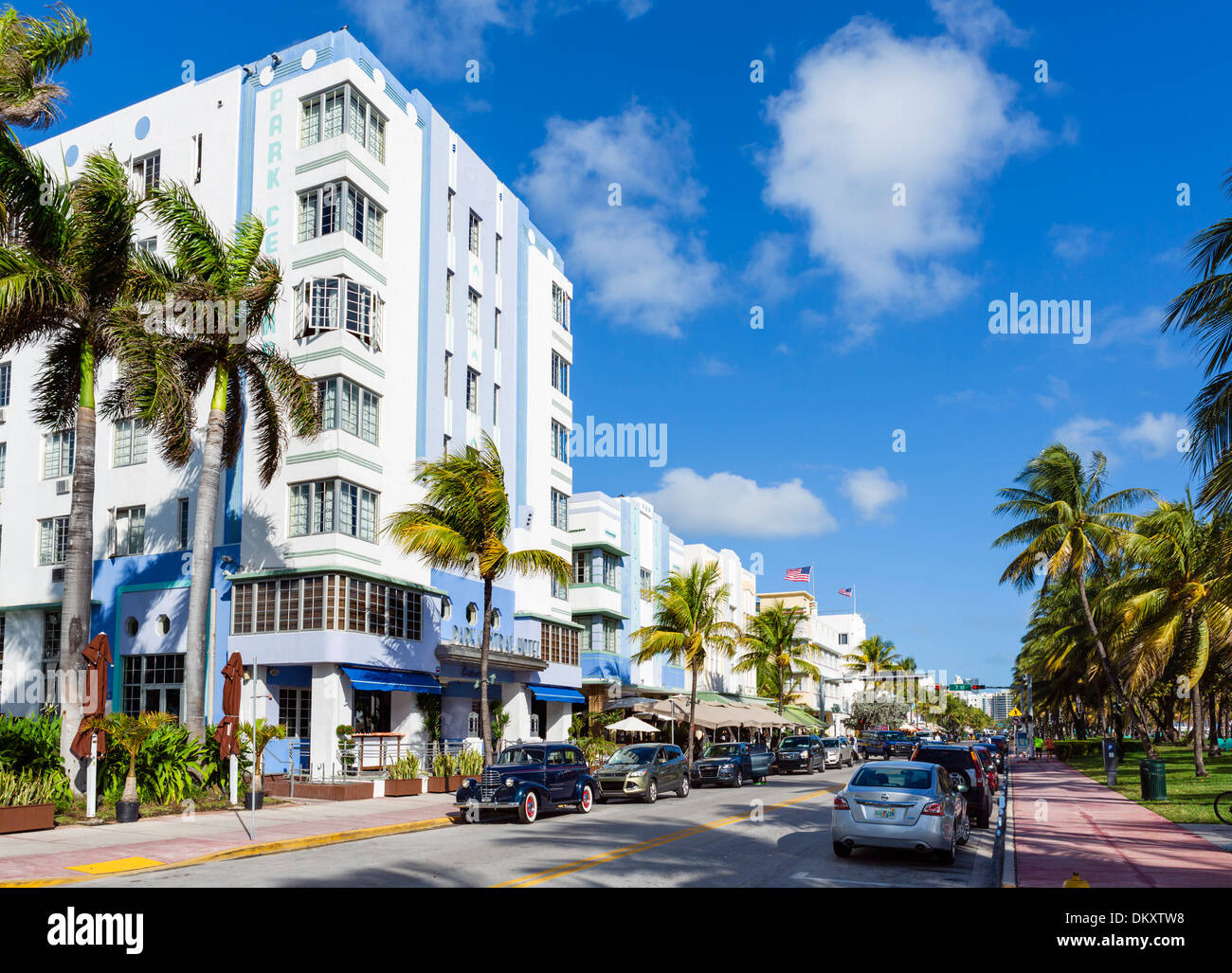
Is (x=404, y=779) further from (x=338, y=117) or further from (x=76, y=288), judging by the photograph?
(x=338, y=117)

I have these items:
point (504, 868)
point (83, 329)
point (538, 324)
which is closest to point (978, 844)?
point (504, 868)

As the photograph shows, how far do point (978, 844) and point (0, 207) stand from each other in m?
22.8

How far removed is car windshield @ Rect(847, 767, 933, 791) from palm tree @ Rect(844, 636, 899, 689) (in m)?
112

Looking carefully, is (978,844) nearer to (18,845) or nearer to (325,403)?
(18,845)

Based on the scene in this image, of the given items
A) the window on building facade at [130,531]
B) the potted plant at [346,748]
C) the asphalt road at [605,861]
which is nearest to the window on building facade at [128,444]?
the window on building facade at [130,531]

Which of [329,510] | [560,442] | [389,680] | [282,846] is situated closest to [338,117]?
[329,510]

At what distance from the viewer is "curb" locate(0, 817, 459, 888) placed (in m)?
13.2

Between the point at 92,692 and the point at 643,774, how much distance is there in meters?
13.9

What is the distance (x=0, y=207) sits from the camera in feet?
70.3

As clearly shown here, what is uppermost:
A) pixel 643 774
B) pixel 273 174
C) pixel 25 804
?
pixel 273 174

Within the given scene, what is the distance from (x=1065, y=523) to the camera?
4194cm

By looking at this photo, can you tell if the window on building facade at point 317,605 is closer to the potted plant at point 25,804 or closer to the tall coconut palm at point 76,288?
the tall coconut palm at point 76,288

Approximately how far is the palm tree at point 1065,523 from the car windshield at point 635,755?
19361 mm

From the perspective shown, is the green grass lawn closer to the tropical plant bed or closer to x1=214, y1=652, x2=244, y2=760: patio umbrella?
x1=214, y1=652, x2=244, y2=760: patio umbrella
